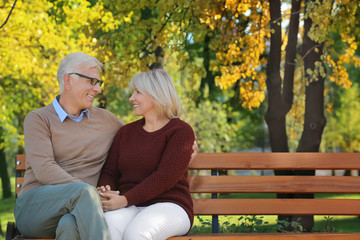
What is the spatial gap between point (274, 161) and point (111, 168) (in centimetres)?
135

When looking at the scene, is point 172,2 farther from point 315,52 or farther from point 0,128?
point 0,128

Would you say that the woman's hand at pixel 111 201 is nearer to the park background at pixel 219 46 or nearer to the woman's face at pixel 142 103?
the woman's face at pixel 142 103

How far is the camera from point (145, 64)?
8734 millimetres

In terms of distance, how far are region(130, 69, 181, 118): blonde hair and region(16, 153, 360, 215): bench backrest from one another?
2.19 feet

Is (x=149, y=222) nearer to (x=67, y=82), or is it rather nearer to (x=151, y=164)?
(x=151, y=164)

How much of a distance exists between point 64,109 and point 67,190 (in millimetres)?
855

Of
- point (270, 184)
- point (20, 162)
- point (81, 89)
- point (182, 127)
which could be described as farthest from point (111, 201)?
point (270, 184)

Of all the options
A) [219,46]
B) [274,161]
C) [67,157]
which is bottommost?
[274,161]

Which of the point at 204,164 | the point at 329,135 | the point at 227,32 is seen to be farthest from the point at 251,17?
→ the point at 329,135

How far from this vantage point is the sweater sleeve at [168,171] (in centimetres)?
416

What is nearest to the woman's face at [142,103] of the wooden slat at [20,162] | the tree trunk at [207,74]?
the wooden slat at [20,162]

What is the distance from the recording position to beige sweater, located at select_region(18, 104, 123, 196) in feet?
13.6

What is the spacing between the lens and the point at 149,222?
3896mm

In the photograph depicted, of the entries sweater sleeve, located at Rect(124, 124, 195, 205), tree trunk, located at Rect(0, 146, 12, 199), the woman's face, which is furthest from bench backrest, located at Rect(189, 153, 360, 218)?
tree trunk, located at Rect(0, 146, 12, 199)
